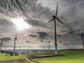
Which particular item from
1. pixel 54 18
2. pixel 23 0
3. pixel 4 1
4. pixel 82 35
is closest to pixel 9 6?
pixel 4 1

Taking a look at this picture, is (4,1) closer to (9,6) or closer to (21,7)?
(9,6)

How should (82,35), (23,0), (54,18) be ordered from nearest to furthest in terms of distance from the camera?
(23,0) < (54,18) < (82,35)

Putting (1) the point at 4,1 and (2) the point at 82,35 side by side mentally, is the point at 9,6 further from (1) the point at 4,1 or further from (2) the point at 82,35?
(2) the point at 82,35

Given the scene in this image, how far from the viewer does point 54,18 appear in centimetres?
4969

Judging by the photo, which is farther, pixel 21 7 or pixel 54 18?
pixel 54 18

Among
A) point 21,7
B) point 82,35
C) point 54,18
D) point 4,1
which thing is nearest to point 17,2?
point 21,7

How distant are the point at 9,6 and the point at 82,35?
87.4 meters

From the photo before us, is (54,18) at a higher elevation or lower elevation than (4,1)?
higher

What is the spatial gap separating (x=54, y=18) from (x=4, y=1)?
46297mm

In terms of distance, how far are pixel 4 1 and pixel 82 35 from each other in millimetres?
87461

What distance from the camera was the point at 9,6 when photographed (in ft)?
13.6

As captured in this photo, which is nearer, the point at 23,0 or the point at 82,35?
the point at 23,0

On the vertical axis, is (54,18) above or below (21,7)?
above

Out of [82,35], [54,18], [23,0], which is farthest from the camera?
[82,35]
